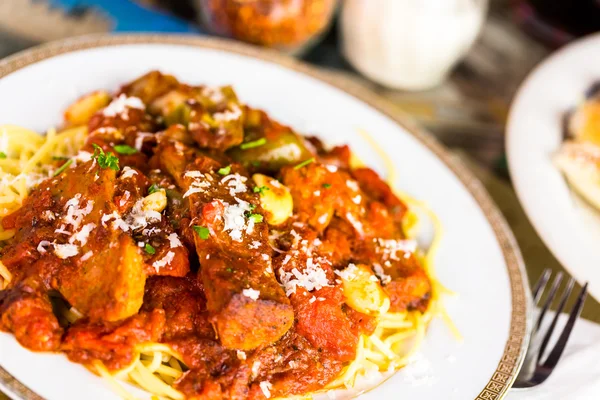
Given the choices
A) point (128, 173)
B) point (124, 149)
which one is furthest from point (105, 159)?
point (124, 149)

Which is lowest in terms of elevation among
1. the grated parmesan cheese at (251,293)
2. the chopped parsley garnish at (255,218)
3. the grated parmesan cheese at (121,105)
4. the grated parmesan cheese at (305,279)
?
the grated parmesan cheese at (305,279)

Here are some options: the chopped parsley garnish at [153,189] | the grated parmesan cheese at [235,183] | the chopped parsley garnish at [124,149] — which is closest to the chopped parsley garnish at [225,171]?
the grated parmesan cheese at [235,183]

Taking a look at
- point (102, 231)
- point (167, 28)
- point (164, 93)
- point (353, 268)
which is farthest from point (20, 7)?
point (353, 268)

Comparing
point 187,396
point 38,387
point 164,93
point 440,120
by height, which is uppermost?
point 164,93

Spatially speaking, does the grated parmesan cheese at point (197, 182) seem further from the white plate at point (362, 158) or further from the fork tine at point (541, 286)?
the fork tine at point (541, 286)

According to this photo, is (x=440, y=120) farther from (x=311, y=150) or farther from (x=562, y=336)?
(x=562, y=336)
